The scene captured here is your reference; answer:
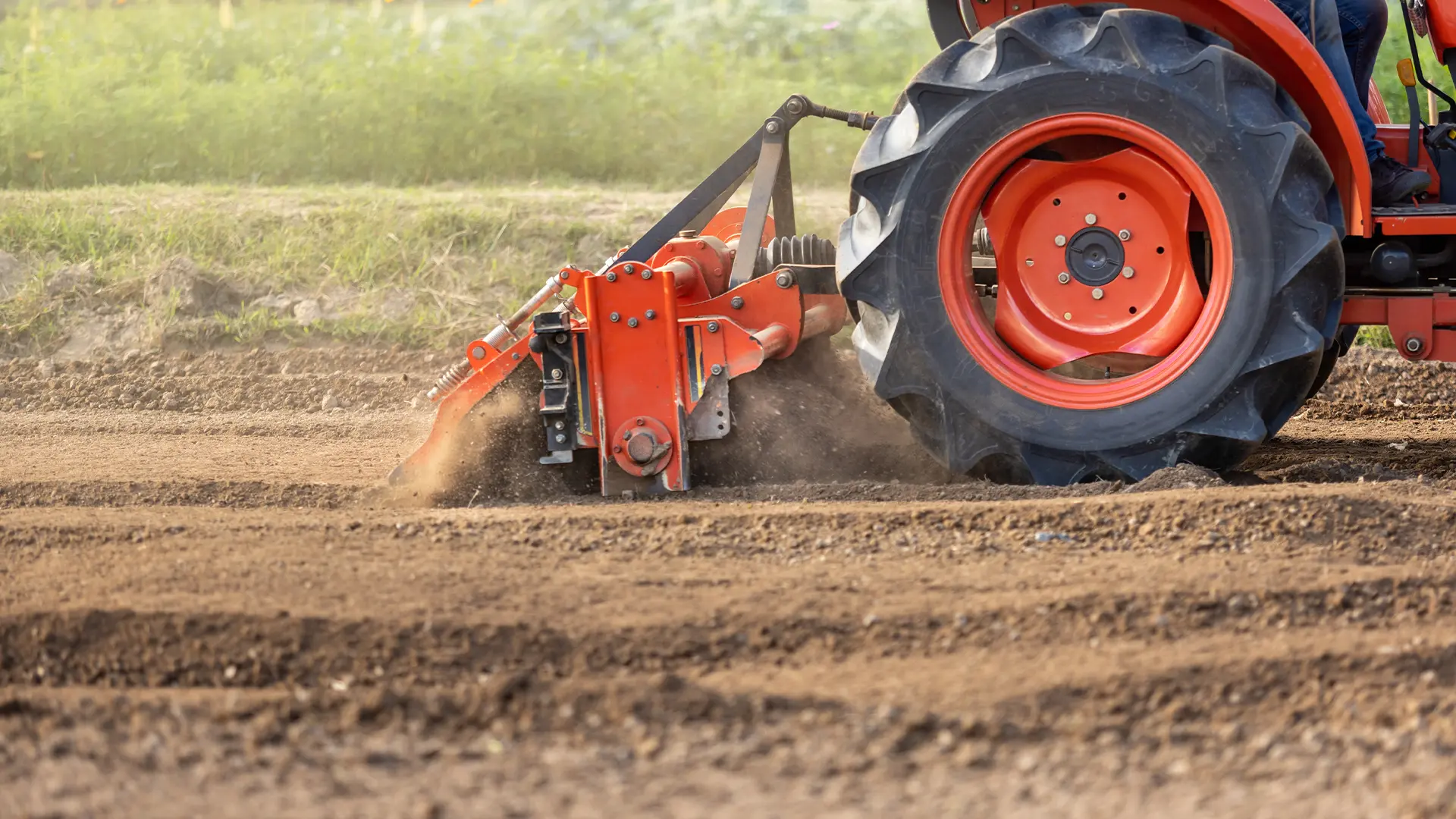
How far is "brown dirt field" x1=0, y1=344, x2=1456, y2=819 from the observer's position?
2580 millimetres

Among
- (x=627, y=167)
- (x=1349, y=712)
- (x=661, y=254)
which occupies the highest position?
(x=627, y=167)

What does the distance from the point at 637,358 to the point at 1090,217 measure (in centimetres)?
133

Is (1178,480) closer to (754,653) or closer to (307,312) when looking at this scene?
(754,653)

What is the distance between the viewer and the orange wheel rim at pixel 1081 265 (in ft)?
13.7

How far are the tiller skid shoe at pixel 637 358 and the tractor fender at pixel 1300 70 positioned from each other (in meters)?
1.19

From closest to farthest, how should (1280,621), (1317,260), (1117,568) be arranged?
(1280,621) < (1117,568) < (1317,260)

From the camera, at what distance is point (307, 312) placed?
25.0 feet

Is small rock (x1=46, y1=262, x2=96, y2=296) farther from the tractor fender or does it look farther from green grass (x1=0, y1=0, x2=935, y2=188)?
the tractor fender

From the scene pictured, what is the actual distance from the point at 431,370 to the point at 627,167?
310 centimetres

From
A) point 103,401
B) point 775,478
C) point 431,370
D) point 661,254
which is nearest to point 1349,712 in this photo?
point 775,478

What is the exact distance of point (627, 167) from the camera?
385 inches

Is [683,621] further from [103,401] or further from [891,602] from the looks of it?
[103,401]

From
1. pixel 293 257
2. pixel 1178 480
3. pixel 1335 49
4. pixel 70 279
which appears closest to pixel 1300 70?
pixel 1335 49

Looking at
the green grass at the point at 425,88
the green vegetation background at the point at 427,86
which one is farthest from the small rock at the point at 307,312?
the green grass at the point at 425,88
